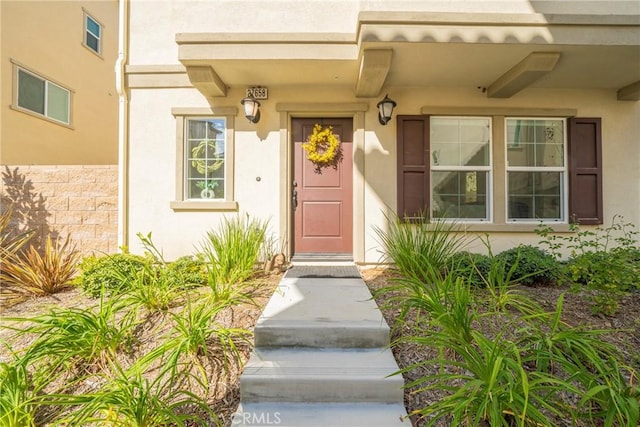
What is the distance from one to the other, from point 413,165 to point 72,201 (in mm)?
5218

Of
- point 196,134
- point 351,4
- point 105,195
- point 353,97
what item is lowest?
point 105,195

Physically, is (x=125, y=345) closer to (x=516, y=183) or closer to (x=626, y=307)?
(x=626, y=307)

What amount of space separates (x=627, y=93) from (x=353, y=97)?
3.98 metres

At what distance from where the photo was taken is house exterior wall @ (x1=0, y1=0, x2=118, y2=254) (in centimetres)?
459

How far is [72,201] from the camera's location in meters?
4.60

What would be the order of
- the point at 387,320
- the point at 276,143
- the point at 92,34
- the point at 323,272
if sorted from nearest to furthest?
1. the point at 387,320
2. the point at 323,272
3. the point at 276,143
4. the point at 92,34

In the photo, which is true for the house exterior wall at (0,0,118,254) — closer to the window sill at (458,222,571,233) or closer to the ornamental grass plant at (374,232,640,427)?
the ornamental grass plant at (374,232,640,427)

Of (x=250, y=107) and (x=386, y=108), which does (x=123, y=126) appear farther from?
(x=386, y=108)

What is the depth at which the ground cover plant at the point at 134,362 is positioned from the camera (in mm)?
1775

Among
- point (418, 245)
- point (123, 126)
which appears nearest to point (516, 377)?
point (418, 245)

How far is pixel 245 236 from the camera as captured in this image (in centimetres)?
396

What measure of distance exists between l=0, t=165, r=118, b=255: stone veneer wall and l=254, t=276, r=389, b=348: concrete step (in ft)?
11.0

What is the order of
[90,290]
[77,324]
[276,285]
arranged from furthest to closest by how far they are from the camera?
[276,285] → [90,290] → [77,324]

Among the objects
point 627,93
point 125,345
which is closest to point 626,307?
point 627,93
